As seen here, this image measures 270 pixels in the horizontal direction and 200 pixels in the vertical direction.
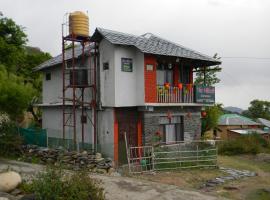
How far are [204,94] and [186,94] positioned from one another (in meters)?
1.32

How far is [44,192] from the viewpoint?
9086 millimetres

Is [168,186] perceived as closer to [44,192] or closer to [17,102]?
[44,192]

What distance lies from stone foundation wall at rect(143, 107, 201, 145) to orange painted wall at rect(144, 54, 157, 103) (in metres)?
0.99

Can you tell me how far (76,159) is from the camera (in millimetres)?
16156

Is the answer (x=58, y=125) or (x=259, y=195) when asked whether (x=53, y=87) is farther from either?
(x=259, y=195)

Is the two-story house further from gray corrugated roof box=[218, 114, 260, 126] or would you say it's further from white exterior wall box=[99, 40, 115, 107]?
gray corrugated roof box=[218, 114, 260, 126]

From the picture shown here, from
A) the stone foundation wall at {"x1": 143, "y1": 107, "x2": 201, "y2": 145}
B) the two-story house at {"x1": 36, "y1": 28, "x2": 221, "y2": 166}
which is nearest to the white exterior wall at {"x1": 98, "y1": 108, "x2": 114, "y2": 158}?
the two-story house at {"x1": 36, "y1": 28, "x2": 221, "y2": 166}

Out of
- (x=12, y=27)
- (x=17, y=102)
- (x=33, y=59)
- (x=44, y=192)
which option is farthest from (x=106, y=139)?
(x=33, y=59)

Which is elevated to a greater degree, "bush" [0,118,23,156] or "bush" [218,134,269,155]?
"bush" [0,118,23,156]

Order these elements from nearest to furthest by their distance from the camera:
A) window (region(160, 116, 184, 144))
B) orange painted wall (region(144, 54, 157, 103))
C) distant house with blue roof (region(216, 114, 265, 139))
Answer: orange painted wall (region(144, 54, 157, 103)) → window (region(160, 116, 184, 144)) → distant house with blue roof (region(216, 114, 265, 139))

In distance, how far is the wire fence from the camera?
1636 centimetres

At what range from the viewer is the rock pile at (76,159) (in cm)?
1580

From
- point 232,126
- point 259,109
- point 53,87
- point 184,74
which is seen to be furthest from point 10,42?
point 259,109

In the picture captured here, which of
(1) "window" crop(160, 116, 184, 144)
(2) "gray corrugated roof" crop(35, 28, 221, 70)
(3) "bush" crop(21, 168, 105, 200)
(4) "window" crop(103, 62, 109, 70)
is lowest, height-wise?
(3) "bush" crop(21, 168, 105, 200)
